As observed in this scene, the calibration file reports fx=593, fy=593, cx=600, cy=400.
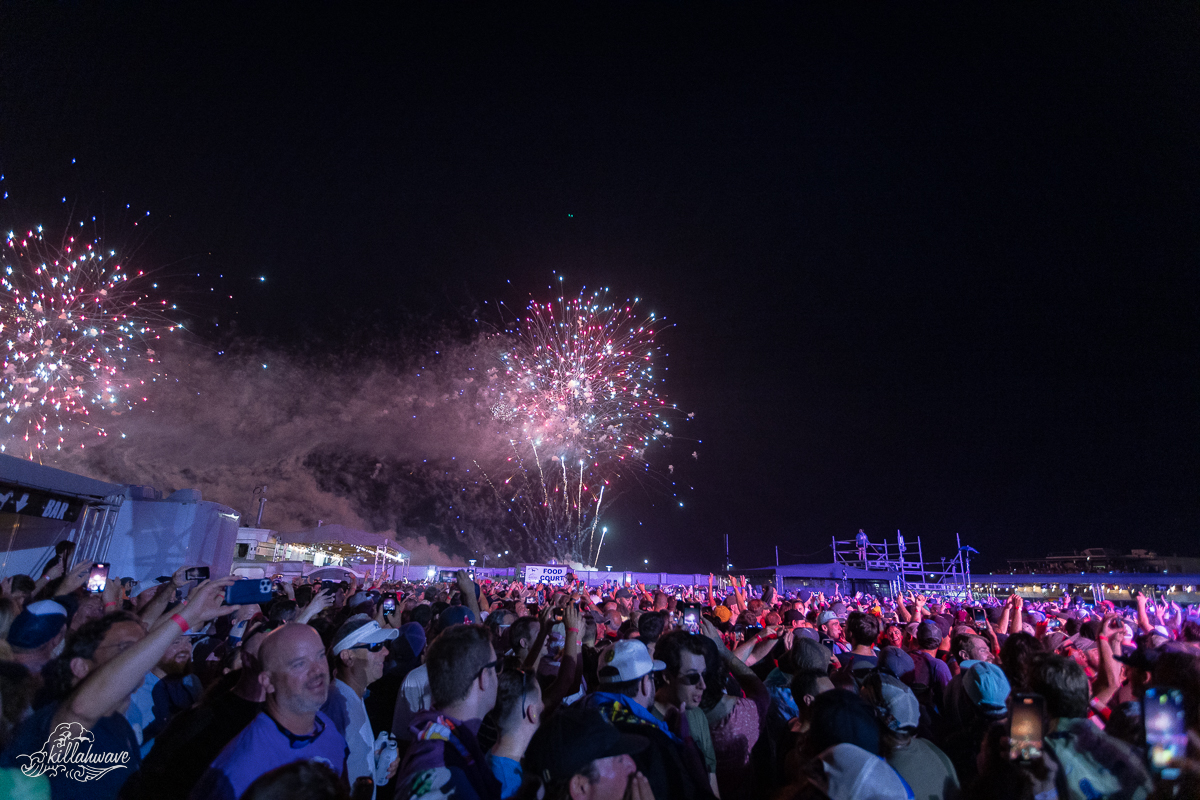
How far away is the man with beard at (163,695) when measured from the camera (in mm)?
3914

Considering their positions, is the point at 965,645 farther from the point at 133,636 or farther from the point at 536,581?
the point at 536,581

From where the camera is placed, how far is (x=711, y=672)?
13.4 ft

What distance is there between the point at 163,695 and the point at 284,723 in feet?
7.16

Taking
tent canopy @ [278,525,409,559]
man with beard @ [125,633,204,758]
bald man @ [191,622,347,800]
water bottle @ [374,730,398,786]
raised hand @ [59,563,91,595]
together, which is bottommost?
water bottle @ [374,730,398,786]

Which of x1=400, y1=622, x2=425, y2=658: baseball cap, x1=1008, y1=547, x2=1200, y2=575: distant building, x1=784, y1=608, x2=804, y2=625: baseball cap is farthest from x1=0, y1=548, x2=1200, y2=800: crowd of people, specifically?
x1=1008, y1=547, x2=1200, y2=575: distant building

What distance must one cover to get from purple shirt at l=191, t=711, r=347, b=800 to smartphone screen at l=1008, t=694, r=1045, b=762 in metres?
3.09

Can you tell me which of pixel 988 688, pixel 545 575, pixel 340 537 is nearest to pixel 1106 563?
pixel 545 575

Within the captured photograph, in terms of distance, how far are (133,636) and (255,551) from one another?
131ft

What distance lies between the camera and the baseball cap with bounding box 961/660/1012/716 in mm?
3760

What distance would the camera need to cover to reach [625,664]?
3498mm

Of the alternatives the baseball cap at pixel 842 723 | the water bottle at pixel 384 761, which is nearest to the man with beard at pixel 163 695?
the water bottle at pixel 384 761

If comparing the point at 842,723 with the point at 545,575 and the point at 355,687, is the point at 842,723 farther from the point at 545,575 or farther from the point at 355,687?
the point at 545,575

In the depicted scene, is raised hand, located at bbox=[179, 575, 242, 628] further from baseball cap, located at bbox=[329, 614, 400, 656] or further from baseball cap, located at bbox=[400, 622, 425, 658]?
baseball cap, located at bbox=[400, 622, 425, 658]

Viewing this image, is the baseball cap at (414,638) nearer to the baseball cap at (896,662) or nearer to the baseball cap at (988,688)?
the baseball cap at (896,662)
